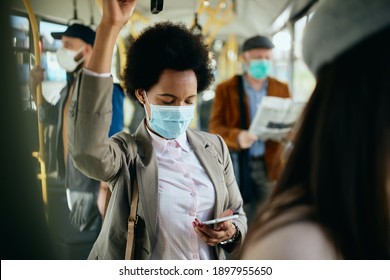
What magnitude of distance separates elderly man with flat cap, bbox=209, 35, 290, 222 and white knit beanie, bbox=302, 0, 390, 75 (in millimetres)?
733

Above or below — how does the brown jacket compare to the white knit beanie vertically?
below

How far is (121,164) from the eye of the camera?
3.66ft

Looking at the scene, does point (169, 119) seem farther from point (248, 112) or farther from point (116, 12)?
→ point (248, 112)

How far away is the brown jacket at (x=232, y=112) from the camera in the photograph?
149 centimetres

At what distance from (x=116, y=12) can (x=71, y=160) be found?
540mm

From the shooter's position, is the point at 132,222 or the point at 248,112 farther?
the point at 248,112

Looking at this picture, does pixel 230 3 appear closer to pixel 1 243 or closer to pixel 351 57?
pixel 351 57

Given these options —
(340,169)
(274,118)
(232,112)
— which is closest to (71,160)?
(232,112)

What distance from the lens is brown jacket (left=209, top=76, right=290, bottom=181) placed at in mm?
1489

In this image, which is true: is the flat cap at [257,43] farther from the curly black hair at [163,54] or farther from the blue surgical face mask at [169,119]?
the blue surgical face mask at [169,119]

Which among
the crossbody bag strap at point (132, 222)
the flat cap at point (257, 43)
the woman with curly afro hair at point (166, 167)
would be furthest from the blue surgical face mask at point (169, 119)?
the flat cap at point (257, 43)

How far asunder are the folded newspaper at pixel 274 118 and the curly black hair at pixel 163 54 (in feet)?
1.19

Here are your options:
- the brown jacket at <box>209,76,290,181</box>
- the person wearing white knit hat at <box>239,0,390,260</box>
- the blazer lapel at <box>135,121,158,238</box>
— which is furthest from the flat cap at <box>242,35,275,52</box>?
the person wearing white knit hat at <box>239,0,390,260</box>

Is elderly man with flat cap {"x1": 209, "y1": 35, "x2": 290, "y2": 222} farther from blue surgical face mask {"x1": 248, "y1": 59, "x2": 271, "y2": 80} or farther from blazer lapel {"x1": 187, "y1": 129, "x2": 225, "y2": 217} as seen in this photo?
blazer lapel {"x1": 187, "y1": 129, "x2": 225, "y2": 217}
